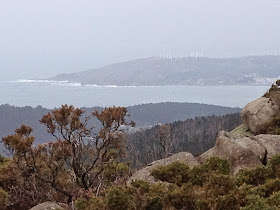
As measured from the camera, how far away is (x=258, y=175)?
30.8ft

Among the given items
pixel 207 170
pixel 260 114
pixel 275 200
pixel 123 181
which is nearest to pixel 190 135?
pixel 260 114

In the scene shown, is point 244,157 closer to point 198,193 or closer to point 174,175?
point 174,175

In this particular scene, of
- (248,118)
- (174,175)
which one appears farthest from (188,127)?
(174,175)

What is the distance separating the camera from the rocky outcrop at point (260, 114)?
2759 centimetres

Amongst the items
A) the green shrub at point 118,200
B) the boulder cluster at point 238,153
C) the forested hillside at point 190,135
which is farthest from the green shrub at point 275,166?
the forested hillside at point 190,135

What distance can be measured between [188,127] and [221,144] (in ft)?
349

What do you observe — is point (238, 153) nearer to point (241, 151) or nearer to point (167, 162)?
point (241, 151)

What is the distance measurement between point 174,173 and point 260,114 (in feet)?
62.8

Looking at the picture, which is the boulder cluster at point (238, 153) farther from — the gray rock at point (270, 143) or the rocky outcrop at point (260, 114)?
the rocky outcrop at point (260, 114)

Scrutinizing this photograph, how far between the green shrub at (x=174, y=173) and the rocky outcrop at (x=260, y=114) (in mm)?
17308

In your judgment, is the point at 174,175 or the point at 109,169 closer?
the point at 174,175

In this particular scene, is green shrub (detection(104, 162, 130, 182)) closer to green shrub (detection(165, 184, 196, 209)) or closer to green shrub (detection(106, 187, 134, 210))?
green shrub (detection(106, 187, 134, 210))

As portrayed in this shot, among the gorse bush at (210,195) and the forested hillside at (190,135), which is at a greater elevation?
the gorse bush at (210,195)

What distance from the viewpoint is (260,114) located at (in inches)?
1110
